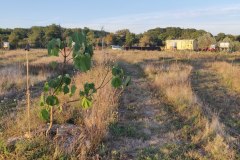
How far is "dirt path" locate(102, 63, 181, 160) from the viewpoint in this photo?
213 inches

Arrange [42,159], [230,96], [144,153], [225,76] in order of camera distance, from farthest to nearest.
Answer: [225,76], [230,96], [144,153], [42,159]

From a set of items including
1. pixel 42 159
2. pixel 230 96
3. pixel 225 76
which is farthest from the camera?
pixel 225 76

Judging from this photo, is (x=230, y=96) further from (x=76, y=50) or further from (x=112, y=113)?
(x=76, y=50)

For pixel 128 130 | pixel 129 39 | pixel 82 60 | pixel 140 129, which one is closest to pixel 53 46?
pixel 82 60

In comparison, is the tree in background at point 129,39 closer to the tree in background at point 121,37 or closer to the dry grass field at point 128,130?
the tree in background at point 121,37

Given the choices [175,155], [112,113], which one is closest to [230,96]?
[112,113]

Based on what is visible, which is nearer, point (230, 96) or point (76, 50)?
point (76, 50)

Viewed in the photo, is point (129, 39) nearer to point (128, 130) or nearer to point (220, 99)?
point (220, 99)

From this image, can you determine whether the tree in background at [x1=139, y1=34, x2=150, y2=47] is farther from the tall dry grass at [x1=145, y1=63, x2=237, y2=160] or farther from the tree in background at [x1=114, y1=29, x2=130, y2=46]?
the tall dry grass at [x1=145, y1=63, x2=237, y2=160]

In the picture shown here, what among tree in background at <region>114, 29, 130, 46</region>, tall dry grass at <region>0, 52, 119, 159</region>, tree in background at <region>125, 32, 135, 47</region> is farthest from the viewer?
tree in background at <region>114, 29, 130, 46</region>

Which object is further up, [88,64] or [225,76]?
[88,64]

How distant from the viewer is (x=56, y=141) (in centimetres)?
488

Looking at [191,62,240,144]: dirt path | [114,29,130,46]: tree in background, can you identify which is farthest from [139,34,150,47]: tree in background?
[191,62,240,144]: dirt path

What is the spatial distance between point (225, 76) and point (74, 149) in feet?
37.3
